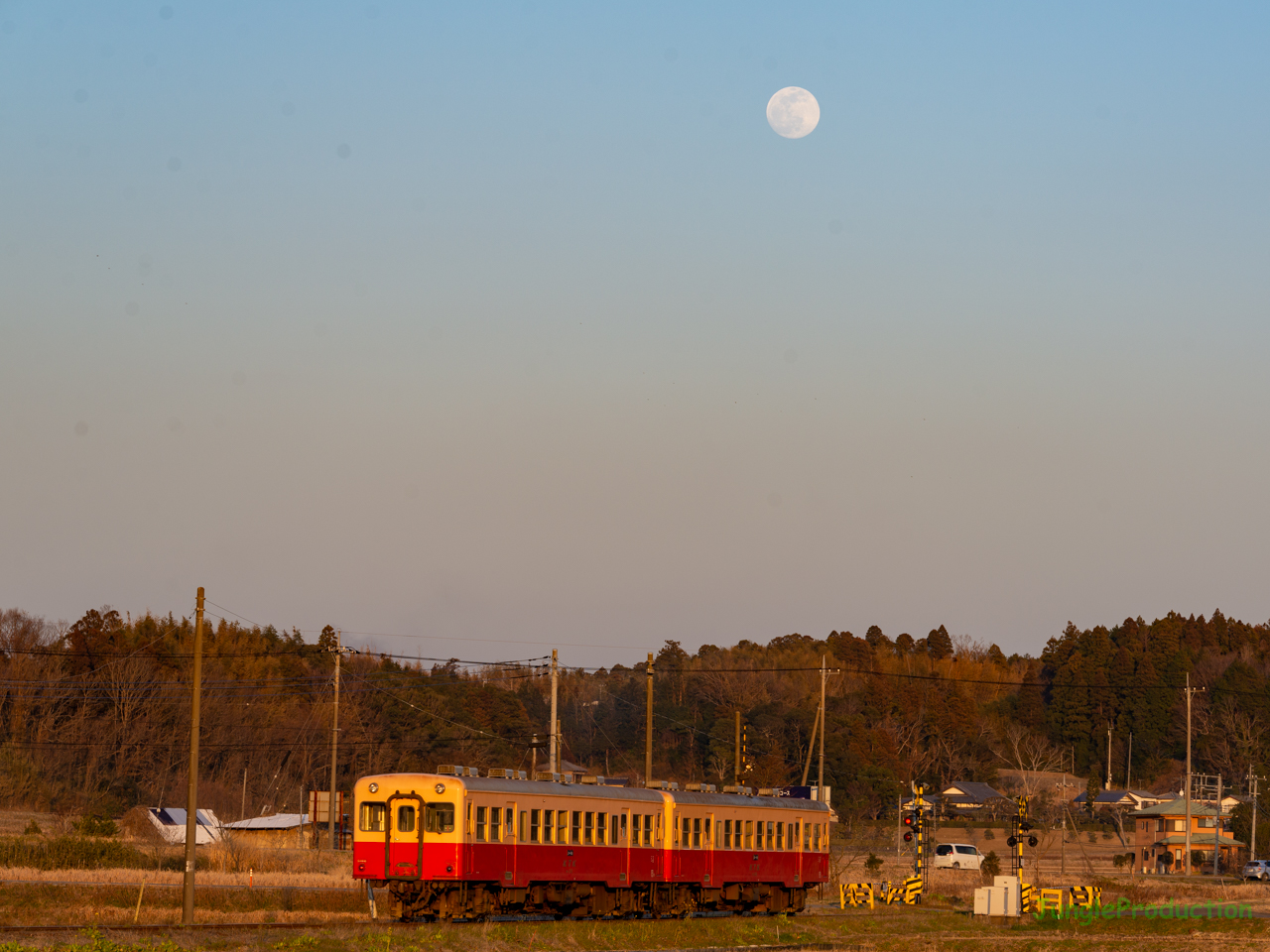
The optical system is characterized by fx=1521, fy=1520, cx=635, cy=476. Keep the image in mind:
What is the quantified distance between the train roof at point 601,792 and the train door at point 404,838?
0.53 meters

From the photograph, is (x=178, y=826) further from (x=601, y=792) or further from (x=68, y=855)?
(x=601, y=792)

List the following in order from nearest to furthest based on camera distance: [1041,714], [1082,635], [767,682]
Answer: [767,682] → [1041,714] → [1082,635]

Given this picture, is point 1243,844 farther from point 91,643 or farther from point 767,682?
point 91,643

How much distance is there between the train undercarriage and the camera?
107 ft

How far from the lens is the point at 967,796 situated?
13138 cm

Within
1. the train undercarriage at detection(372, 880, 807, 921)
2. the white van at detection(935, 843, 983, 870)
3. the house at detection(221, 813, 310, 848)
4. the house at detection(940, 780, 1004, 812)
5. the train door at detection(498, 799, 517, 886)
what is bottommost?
the house at detection(940, 780, 1004, 812)

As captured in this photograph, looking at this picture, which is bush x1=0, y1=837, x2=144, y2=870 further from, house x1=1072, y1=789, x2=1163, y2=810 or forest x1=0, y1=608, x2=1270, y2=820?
house x1=1072, y1=789, x2=1163, y2=810

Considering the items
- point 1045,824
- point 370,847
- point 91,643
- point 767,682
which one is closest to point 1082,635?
point 767,682

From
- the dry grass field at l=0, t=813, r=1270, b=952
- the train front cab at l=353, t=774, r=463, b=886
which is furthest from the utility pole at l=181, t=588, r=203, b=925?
the train front cab at l=353, t=774, r=463, b=886

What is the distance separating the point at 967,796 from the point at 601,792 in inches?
3995

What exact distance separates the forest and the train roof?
3126 cm

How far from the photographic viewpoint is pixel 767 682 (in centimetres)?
15675

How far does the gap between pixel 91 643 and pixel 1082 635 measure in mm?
122477

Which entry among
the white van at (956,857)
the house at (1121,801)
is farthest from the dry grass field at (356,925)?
the house at (1121,801)
